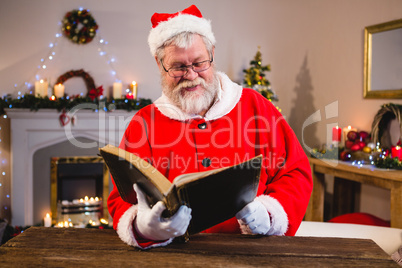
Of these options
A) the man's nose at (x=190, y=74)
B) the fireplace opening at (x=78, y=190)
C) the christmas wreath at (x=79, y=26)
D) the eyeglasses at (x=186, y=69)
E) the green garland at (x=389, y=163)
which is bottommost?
the fireplace opening at (x=78, y=190)

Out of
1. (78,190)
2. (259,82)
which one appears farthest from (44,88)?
(259,82)

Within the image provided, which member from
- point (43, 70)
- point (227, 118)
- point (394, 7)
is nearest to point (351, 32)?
point (394, 7)

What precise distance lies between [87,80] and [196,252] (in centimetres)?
336

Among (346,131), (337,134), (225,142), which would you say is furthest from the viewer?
(337,134)

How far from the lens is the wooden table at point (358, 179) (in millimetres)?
2242

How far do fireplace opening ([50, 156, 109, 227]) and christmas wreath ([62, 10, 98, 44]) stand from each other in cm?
136

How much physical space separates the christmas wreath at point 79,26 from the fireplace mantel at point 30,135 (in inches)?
34.4

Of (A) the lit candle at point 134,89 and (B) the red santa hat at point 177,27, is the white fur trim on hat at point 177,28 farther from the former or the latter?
(A) the lit candle at point 134,89

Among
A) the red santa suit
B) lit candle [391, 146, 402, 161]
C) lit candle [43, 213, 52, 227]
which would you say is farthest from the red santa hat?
lit candle [43, 213, 52, 227]

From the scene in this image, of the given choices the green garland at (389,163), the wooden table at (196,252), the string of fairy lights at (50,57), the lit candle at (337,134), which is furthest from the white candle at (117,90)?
the wooden table at (196,252)

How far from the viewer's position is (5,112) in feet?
11.6

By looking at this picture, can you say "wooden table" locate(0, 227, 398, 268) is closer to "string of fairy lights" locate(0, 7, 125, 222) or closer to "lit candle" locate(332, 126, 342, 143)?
"lit candle" locate(332, 126, 342, 143)

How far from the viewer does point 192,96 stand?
1.37 m

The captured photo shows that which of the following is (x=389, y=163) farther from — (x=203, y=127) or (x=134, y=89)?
(x=134, y=89)
